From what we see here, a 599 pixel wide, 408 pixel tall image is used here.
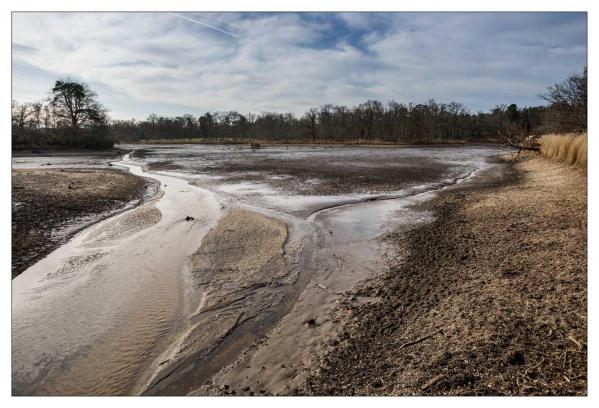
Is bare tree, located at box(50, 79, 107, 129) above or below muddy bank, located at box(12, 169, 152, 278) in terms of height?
above

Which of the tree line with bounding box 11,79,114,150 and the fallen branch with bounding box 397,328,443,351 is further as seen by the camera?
the tree line with bounding box 11,79,114,150

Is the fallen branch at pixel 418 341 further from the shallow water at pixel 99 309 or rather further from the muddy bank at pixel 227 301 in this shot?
the shallow water at pixel 99 309

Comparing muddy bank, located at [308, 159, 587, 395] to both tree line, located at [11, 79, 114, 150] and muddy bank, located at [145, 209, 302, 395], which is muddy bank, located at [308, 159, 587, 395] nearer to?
muddy bank, located at [145, 209, 302, 395]

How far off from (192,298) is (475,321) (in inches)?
215

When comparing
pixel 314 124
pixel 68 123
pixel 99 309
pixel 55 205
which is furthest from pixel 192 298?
pixel 314 124

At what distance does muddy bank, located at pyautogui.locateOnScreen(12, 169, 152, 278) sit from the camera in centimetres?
1052

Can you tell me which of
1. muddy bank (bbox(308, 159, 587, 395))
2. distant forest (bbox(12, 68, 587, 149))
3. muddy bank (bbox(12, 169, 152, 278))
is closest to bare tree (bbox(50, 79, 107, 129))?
distant forest (bbox(12, 68, 587, 149))

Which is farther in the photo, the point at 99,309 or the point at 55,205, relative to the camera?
the point at 55,205

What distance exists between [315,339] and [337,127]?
113335 mm

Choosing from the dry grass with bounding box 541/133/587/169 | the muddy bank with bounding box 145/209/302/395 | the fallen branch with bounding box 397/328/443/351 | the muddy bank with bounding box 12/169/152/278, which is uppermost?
the dry grass with bounding box 541/133/587/169

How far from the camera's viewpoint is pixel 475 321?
521 centimetres

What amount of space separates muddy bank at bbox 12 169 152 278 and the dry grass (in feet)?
86.0

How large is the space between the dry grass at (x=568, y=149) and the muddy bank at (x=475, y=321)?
14308mm

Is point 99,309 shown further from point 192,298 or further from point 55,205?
point 55,205
